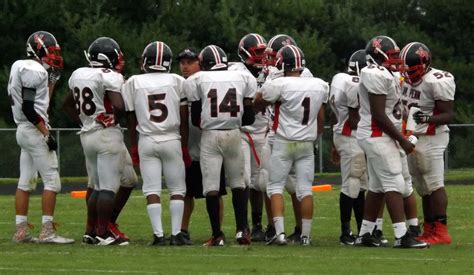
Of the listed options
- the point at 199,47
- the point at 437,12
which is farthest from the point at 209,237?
the point at 437,12

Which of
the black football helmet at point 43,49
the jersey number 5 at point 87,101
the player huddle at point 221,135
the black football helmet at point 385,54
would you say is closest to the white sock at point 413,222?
the player huddle at point 221,135

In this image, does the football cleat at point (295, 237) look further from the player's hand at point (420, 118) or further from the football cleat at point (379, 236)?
the player's hand at point (420, 118)

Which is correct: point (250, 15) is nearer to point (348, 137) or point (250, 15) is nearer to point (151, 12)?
point (151, 12)

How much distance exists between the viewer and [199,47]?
4028cm

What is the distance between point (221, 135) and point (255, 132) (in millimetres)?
1114

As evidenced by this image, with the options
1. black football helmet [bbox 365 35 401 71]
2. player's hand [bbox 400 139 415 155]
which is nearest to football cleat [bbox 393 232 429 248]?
player's hand [bbox 400 139 415 155]

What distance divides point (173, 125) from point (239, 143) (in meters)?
0.71

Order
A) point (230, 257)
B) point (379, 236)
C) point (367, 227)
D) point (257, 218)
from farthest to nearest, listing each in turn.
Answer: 1. point (257, 218)
2. point (379, 236)
3. point (367, 227)
4. point (230, 257)

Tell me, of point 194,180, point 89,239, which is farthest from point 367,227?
point 89,239

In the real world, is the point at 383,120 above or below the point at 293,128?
above

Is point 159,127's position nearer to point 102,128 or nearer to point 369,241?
point 102,128

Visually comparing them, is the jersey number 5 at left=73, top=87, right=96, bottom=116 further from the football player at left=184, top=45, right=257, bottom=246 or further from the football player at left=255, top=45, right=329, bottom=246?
the football player at left=255, top=45, right=329, bottom=246

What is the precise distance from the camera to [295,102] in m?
14.2

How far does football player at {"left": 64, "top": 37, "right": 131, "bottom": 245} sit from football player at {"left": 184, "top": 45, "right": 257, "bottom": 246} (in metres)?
0.79
